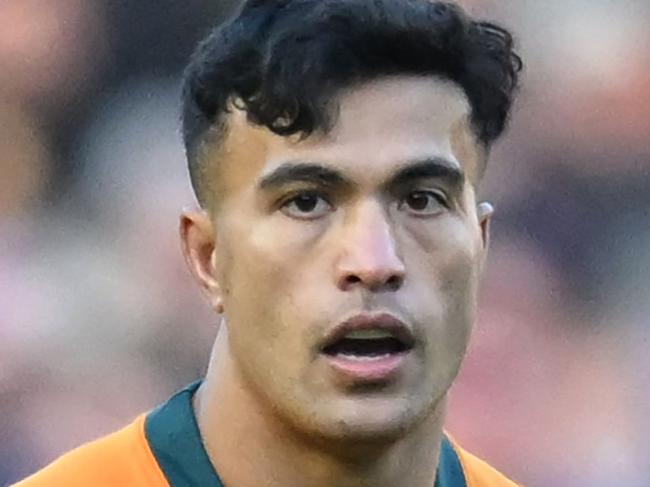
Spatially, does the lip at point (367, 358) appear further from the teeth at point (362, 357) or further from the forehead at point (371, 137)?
the forehead at point (371, 137)

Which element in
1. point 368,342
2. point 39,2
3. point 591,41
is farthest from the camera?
point 591,41

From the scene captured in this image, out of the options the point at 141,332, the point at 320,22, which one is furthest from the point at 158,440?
the point at 141,332

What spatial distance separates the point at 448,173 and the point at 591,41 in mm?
1101

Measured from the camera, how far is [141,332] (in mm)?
2059

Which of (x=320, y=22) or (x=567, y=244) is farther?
(x=567, y=244)

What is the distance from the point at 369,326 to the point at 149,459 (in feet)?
0.86

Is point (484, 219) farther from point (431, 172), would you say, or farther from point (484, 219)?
point (431, 172)

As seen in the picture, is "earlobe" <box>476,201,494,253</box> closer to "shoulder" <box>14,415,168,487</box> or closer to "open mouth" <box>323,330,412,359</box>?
"open mouth" <box>323,330,412,359</box>

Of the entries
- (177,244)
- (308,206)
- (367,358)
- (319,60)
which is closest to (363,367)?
(367,358)

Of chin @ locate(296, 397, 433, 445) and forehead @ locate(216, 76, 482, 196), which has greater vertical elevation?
forehead @ locate(216, 76, 482, 196)

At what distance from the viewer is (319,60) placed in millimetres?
1120

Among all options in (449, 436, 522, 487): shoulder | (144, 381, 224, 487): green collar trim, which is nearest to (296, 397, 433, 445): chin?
(144, 381, 224, 487): green collar trim

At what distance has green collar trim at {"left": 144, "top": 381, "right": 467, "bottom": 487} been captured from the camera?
47.7 inches

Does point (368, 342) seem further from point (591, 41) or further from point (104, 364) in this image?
point (591, 41)
